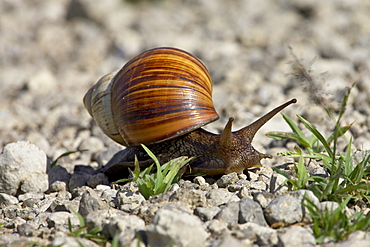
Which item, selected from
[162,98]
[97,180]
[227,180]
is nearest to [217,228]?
[227,180]

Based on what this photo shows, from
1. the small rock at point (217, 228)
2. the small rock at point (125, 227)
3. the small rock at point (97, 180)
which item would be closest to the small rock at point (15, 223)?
the small rock at point (125, 227)

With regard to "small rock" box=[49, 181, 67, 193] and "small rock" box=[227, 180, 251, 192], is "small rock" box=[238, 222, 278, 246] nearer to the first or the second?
"small rock" box=[227, 180, 251, 192]

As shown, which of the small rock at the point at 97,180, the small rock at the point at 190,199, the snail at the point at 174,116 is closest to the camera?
the small rock at the point at 190,199

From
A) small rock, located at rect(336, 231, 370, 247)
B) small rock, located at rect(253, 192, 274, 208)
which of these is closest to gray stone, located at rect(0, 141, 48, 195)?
small rock, located at rect(253, 192, 274, 208)

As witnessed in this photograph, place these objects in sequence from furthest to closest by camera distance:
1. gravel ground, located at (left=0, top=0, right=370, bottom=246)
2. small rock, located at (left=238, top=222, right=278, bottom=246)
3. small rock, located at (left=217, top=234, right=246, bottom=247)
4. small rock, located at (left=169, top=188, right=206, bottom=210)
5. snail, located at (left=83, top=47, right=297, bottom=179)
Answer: snail, located at (left=83, top=47, right=297, bottom=179)
small rock, located at (left=169, top=188, right=206, bottom=210)
gravel ground, located at (left=0, top=0, right=370, bottom=246)
small rock, located at (left=238, top=222, right=278, bottom=246)
small rock, located at (left=217, top=234, right=246, bottom=247)

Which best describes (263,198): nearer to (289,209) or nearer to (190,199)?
(289,209)

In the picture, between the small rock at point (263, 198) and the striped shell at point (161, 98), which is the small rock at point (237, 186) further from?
the striped shell at point (161, 98)

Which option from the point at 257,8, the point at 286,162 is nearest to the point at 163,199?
the point at 286,162
